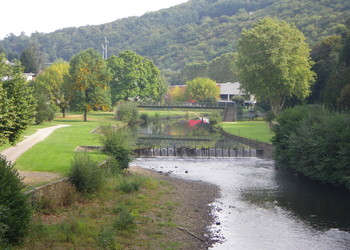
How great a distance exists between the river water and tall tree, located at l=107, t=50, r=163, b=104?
193 ft

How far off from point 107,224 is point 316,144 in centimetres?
2021

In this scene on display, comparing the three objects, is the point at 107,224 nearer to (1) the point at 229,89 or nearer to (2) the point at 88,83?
(2) the point at 88,83

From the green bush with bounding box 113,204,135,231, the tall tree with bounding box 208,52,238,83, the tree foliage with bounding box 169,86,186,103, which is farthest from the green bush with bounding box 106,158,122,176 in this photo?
the tall tree with bounding box 208,52,238,83

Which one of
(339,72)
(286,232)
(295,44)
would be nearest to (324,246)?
(286,232)

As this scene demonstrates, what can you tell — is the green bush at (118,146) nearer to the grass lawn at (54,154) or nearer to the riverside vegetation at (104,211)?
the riverside vegetation at (104,211)

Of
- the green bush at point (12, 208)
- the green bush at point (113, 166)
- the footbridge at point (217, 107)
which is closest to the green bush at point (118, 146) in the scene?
the green bush at point (113, 166)

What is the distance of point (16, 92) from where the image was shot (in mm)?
31172

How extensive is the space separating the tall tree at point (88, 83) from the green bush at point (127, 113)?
5.64 metres

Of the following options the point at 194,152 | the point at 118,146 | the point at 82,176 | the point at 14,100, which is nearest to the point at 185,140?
the point at 194,152

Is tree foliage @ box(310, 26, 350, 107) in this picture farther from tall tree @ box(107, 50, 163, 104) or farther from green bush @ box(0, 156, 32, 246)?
green bush @ box(0, 156, 32, 246)

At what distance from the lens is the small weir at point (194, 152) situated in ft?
173

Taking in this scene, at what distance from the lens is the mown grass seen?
1892 cm

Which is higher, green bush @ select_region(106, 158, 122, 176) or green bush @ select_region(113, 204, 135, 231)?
green bush @ select_region(106, 158, 122, 176)

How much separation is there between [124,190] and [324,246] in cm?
1273
